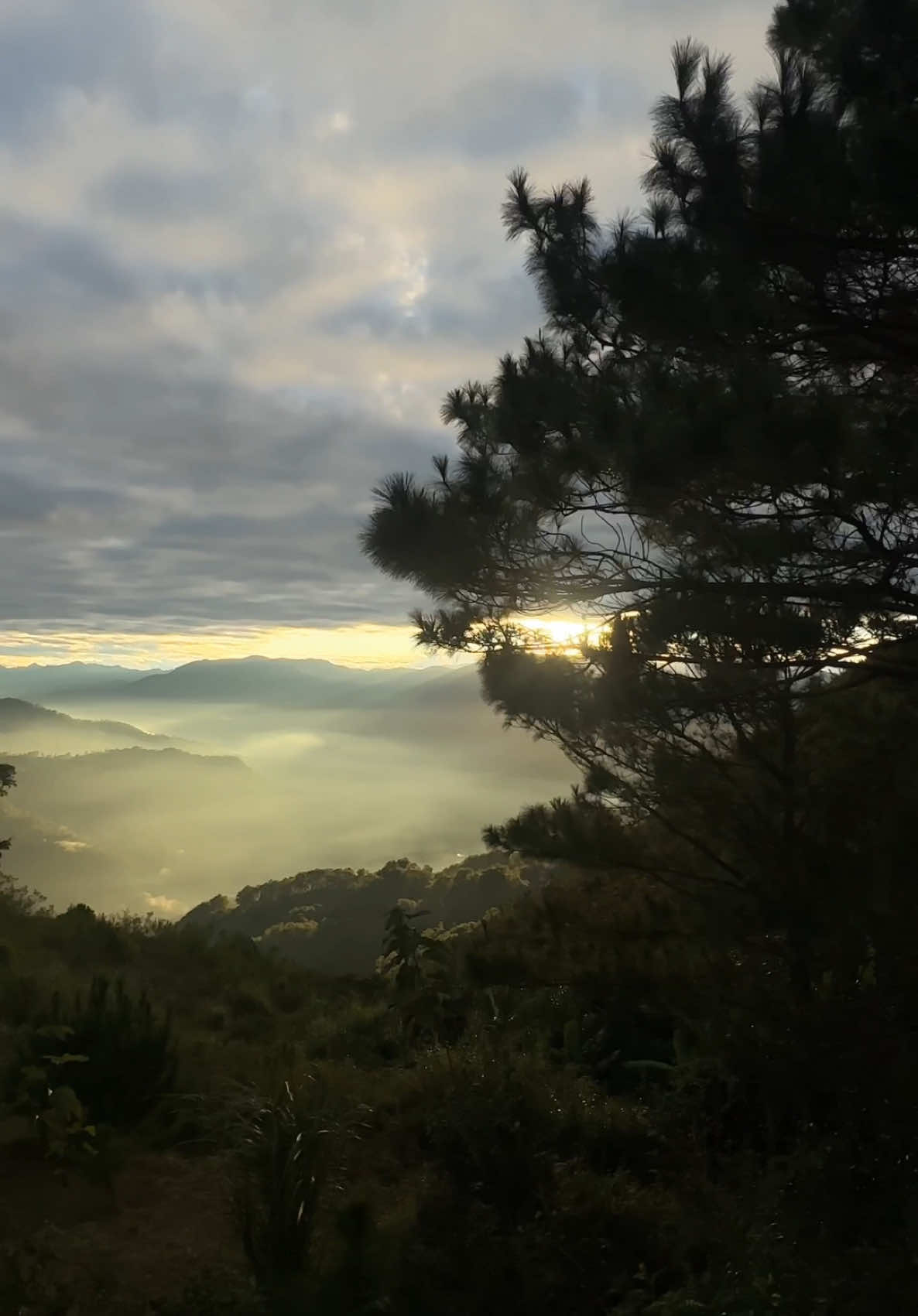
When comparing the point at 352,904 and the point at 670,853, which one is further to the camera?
the point at 352,904

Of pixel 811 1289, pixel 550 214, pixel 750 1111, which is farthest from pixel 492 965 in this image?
pixel 550 214

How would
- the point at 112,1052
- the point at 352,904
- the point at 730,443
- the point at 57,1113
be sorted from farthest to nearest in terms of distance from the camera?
the point at 352,904
the point at 112,1052
the point at 57,1113
the point at 730,443

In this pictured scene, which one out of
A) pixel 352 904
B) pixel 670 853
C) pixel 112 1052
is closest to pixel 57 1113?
pixel 112 1052

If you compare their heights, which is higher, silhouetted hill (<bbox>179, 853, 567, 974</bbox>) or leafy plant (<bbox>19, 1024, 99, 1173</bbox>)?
leafy plant (<bbox>19, 1024, 99, 1173</bbox>)

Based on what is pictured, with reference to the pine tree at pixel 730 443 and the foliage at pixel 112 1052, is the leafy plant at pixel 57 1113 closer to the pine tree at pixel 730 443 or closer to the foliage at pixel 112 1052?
the foliage at pixel 112 1052

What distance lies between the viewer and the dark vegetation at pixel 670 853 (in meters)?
3.40

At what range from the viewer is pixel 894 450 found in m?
3.97

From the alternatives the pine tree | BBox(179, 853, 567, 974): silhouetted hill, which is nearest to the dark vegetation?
the pine tree

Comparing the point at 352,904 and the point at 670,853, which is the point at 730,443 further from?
the point at 352,904

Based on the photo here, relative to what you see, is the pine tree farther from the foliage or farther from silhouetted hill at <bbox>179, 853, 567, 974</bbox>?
silhouetted hill at <bbox>179, 853, 567, 974</bbox>

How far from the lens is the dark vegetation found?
3.40 m

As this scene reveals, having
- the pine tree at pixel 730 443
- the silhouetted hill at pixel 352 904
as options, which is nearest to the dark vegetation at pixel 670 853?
the pine tree at pixel 730 443

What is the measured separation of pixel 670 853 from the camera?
6.48 m

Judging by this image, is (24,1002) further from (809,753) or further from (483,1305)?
(809,753)
